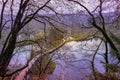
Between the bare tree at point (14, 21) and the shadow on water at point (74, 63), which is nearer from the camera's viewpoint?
the bare tree at point (14, 21)

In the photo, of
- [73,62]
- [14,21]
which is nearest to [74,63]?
[73,62]

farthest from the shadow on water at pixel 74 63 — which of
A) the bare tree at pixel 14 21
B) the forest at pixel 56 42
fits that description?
the bare tree at pixel 14 21

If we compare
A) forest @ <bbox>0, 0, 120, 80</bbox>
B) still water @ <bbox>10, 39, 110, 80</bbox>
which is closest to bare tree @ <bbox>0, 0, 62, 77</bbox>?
forest @ <bbox>0, 0, 120, 80</bbox>

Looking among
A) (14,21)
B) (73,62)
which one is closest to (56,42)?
(73,62)

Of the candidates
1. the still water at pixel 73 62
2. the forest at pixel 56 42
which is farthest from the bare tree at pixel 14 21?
the still water at pixel 73 62

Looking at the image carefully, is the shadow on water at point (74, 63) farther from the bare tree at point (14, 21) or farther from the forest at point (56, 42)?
the bare tree at point (14, 21)

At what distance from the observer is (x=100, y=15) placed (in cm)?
1431

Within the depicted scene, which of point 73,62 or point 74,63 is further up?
point 73,62

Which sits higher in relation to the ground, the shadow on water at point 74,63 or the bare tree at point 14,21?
the bare tree at point 14,21

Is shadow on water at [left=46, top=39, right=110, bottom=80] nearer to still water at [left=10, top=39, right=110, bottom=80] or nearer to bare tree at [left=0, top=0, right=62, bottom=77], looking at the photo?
still water at [left=10, top=39, right=110, bottom=80]

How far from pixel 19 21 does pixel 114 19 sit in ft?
17.8

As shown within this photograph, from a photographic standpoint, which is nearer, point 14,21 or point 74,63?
point 14,21

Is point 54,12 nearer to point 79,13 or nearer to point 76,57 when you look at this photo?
point 79,13

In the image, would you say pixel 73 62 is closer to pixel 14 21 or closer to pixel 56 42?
pixel 56 42
